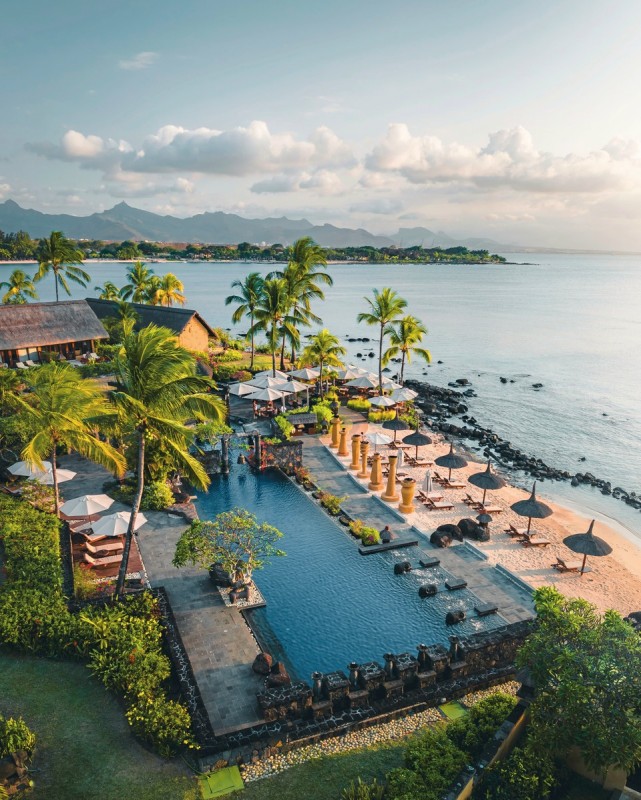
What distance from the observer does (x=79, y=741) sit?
459 inches

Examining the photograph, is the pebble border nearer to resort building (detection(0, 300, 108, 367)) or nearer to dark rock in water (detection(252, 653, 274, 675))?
dark rock in water (detection(252, 653, 274, 675))

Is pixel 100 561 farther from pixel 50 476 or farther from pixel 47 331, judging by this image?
pixel 47 331

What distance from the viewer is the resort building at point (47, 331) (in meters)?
41.9

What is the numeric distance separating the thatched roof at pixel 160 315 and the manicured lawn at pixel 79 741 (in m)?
35.3

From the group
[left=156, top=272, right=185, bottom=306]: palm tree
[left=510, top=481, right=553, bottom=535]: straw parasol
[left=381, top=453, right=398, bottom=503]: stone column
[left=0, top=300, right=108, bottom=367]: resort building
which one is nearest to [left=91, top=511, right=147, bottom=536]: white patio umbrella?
[left=381, top=453, right=398, bottom=503]: stone column

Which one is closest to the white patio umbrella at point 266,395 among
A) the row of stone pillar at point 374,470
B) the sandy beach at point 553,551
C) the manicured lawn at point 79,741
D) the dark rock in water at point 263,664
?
the row of stone pillar at point 374,470

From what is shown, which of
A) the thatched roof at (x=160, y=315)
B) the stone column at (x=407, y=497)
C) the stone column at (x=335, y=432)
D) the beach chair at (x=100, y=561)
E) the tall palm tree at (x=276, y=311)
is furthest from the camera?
the thatched roof at (x=160, y=315)

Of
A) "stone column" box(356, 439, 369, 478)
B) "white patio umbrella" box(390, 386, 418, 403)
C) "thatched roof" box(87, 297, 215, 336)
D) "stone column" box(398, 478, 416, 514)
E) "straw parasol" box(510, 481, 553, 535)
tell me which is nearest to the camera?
"straw parasol" box(510, 481, 553, 535)

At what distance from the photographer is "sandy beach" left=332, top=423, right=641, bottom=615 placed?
1989 cm

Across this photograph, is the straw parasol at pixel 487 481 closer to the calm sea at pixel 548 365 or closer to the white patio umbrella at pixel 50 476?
the calm sea at pixel 548 365

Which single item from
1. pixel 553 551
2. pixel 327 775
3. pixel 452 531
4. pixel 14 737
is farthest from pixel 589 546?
pixel 14 737

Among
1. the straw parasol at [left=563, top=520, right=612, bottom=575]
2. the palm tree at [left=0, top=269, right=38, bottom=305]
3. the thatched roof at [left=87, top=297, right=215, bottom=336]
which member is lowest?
the straw parasol at [left=563, top=520, right=612, bottom=575]

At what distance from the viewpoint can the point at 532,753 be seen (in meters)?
10.3

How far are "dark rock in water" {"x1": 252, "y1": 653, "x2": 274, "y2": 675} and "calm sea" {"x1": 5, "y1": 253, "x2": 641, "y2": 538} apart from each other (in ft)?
76.8
